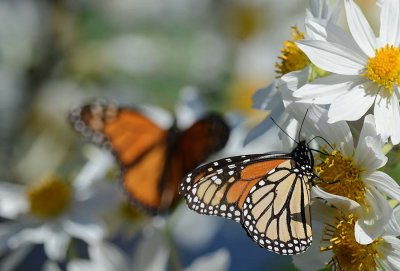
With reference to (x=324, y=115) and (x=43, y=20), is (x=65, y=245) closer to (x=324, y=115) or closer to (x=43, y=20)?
(x=324, y=115)

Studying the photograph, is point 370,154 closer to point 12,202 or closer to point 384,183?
point 384,183

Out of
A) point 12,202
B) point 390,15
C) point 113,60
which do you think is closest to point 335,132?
point 390,15

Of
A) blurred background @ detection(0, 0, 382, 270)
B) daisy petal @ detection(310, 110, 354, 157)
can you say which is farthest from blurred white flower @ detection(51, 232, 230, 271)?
blurred background @ detection(0, 0, 382, 270)

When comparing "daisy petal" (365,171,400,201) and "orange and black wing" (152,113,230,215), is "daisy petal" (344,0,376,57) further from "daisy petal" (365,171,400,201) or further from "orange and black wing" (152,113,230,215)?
"orange and black wing" (152,113,230,215)

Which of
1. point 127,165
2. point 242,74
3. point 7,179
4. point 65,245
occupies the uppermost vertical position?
point 127,165

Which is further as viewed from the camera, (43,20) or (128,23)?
(128,23)

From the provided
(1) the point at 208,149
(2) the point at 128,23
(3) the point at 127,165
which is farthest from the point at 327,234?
(2) the point at 128,23

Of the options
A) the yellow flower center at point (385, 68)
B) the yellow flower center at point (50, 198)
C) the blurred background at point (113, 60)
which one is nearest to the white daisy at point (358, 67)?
the yellow flower center at point (385, 68)
